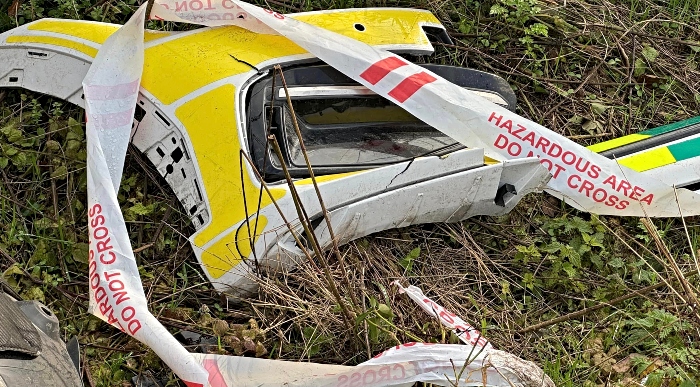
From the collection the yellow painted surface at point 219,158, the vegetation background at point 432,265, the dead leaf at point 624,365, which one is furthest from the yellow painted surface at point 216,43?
the dead leaf at point 624,365

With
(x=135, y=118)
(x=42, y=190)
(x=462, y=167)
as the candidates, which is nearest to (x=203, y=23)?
(x=135, y=118)

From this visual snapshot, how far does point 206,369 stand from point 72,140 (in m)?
1.44

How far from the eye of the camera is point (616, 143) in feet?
13.4

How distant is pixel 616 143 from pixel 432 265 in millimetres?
1186

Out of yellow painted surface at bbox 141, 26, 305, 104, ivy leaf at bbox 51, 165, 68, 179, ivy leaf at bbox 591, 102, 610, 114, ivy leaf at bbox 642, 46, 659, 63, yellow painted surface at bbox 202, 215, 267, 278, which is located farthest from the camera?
ivy leaf at bbox 642, 46, 659, 63

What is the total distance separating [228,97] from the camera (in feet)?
11.2

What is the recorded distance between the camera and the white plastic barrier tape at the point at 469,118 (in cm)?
366

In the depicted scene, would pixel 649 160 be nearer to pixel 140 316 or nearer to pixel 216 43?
pixel 216 43

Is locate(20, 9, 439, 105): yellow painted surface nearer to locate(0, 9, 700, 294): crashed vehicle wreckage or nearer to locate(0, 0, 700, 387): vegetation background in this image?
locate(0, 9, 700, 294): crashed vehicle wreckage

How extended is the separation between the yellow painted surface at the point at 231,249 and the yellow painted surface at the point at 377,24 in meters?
1.10

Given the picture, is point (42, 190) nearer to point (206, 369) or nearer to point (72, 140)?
point (72, 140)

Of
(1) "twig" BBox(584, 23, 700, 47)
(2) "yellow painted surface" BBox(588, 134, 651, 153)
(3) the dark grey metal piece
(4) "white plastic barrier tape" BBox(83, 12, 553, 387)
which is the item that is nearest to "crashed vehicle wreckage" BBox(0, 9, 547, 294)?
(4) "white plastic barrier tape" BBox(83, 12, 553, 387)

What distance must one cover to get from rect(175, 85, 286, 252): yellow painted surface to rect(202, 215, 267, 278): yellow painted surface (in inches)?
1.6

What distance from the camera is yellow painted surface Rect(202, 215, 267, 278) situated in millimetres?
3262
